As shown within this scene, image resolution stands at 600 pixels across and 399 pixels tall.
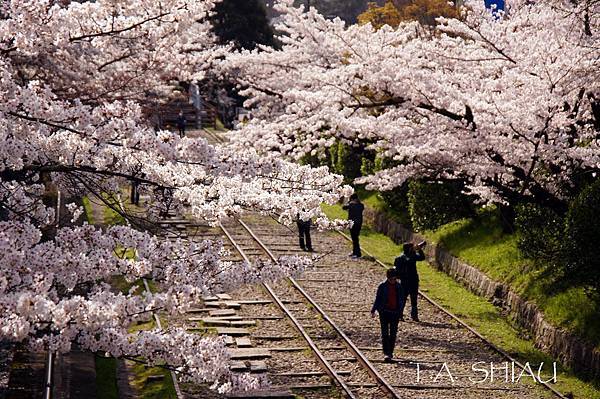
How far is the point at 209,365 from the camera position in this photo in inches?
283

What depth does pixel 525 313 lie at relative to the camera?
17219 millimetres

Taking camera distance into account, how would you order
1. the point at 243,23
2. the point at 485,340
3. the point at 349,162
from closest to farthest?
Answer: the point at 485,340 → the point at 349,162 → the point at 243,23

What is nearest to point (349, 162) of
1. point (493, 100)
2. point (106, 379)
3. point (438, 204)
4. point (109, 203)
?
point (438, 204)

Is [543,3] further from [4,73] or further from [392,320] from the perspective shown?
[4,73]

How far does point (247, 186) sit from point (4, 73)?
9.03 ft

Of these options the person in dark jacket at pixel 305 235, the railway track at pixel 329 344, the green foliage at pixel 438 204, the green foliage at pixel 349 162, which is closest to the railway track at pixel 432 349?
the railway track at pixel 329 344

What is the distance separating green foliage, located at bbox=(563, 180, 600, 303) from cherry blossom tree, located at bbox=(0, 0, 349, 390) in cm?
610

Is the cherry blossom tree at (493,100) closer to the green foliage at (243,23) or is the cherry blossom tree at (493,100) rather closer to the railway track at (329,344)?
the railway track at (329,344)

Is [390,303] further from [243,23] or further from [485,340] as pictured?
[243,23]

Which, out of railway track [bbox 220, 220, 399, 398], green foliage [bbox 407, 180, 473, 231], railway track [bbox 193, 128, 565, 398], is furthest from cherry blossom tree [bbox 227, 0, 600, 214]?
railway track [bbox 220, 220, 399, 398]

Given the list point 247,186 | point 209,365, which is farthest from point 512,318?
point 209,365

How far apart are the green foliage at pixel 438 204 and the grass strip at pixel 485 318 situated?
46.2 inches

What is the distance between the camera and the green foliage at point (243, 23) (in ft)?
173

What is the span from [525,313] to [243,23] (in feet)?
126
